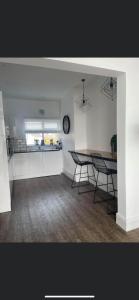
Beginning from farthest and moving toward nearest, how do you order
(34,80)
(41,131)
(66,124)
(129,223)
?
Result: (41,131) < (66,124) < (34,80) < (129,223)

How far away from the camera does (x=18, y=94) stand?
4.69 metres

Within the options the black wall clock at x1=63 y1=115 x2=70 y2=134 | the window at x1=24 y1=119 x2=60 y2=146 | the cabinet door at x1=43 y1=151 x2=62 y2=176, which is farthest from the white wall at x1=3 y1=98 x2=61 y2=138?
A: the cabinet door at x1=43 y1=151 x2=62 y2=176

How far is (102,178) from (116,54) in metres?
2.66

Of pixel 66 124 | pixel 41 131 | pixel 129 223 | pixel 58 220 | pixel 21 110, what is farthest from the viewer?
pixel 41 131

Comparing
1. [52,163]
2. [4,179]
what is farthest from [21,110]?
[4,179]

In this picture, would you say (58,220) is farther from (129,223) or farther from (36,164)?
(36,164)

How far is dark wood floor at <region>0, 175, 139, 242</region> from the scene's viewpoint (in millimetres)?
2029

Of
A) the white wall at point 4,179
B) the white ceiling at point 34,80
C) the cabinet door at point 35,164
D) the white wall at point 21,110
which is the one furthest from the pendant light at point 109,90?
the cabinet door at point 35,164

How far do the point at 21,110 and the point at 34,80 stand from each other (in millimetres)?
1720

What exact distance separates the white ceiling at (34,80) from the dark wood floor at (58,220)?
243cm

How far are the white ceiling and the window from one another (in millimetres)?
856

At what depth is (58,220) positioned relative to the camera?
2455mm

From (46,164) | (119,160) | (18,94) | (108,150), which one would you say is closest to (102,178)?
(108,150)

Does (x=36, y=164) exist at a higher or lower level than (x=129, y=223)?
higher
